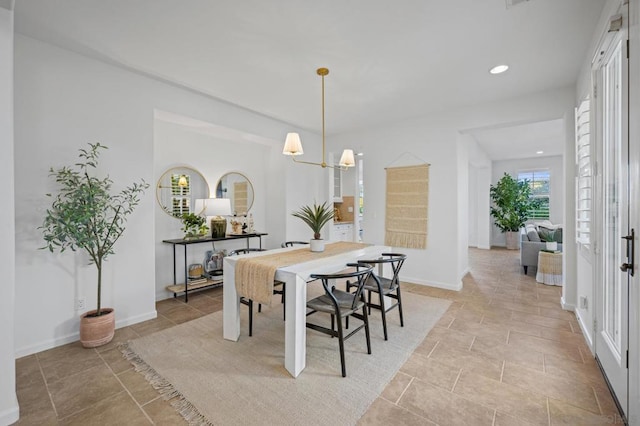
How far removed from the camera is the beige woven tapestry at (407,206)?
4574 mm

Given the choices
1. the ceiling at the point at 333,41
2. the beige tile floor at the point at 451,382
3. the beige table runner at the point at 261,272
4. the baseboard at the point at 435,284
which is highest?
the ceiling at the point at 333,41

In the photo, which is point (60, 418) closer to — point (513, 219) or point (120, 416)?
point (120, 416)

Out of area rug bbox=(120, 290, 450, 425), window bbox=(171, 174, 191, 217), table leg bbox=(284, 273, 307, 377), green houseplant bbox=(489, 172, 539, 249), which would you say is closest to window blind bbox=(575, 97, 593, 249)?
area rug bbox=(120, 290, 450, 425)

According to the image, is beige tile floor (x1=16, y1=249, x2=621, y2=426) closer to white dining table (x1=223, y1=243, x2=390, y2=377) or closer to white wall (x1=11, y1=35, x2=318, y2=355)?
white wall (x1=11, y1=35, x2=318, y2=355)

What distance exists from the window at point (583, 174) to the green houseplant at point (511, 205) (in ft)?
16.9

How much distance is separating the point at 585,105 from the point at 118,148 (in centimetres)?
473

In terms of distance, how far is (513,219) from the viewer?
25.5ft

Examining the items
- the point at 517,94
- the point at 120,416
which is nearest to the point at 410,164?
the point at 517,94

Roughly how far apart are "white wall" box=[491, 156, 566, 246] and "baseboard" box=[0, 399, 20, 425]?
386 inches

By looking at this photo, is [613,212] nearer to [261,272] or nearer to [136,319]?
[261,272]

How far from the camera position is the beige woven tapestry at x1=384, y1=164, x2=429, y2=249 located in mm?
4574

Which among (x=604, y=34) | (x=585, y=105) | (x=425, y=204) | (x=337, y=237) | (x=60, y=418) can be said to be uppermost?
(x=604, y=34)

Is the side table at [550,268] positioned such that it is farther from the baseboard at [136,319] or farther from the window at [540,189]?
the baseboard at [136,319]

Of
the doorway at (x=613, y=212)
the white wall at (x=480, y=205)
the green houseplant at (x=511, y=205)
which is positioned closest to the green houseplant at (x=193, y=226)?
the doorway at (x=613, y=212)
